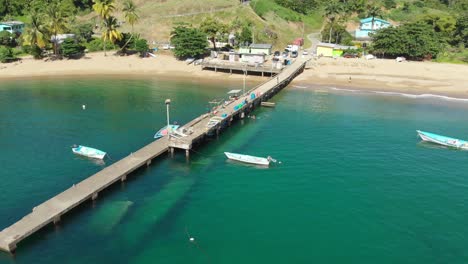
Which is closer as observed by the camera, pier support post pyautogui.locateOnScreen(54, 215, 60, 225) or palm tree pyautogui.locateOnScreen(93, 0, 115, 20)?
pier support post pyautogui.locateOnScreen(54, 215, 60, 225)

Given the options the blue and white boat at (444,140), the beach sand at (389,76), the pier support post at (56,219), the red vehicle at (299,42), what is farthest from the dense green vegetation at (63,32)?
the pier support post at (56,219)

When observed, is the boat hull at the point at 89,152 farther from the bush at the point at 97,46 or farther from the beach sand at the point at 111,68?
the bush at the point at 97,46

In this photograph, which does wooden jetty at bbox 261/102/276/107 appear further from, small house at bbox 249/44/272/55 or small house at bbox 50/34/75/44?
small house at bbox 50/34/75/44

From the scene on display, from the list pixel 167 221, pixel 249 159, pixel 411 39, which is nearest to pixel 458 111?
pixel 411 39

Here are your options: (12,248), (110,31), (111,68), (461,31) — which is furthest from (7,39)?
(461,31)

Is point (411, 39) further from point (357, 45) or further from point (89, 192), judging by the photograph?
point (89, 192)

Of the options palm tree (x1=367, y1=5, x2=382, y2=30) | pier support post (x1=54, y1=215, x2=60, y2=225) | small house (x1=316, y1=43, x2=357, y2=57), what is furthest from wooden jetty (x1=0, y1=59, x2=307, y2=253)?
palm tree (x1=367, y1=5, x2=382, y2=30)

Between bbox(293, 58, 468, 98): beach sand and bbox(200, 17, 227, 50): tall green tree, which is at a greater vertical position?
bbox(200, 17, 227, 50): tall green tree
